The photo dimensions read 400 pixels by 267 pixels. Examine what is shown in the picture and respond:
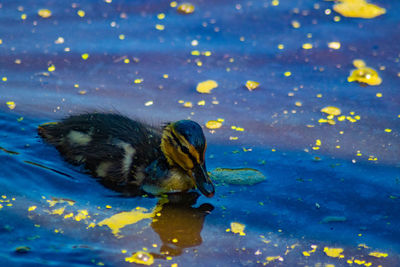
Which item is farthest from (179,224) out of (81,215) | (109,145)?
(109,145)

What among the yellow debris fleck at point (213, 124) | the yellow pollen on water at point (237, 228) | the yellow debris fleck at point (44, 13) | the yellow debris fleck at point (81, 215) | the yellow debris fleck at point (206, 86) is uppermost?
the yellow debris fleck at point (44, 13)

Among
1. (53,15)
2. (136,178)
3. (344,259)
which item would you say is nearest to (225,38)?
(53,15)

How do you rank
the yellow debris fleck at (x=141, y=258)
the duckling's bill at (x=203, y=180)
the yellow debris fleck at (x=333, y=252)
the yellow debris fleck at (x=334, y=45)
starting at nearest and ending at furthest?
the yellow debris fleck at (x=141, y=258)
the yellow debris fleck at (x=333, y=252)
the duckling's bill at (x=203, y=180)
the yellow debris fleck at (x=334, y=45)

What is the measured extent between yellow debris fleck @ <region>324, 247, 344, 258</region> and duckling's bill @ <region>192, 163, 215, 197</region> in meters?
0.77

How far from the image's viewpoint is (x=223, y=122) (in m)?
5.21

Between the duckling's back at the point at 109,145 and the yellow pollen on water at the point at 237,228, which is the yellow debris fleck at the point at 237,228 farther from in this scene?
the duckling's back at the point at 109,145

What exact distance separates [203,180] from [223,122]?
96 cm

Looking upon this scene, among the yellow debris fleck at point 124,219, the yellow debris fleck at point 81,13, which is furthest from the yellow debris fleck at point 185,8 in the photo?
the yellow debris fleck at point 124,219

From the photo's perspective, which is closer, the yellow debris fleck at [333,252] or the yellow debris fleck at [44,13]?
the yellow debris fleck at [333,252]

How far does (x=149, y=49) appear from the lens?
616cm

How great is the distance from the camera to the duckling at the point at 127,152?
4.58 m

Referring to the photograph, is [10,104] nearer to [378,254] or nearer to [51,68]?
[51,68]

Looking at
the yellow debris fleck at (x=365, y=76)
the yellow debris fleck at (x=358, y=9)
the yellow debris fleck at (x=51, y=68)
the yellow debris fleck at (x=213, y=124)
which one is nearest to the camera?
the yellow debris fleck at (x=213, y=124)

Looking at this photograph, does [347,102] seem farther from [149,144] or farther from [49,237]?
[49,237]
